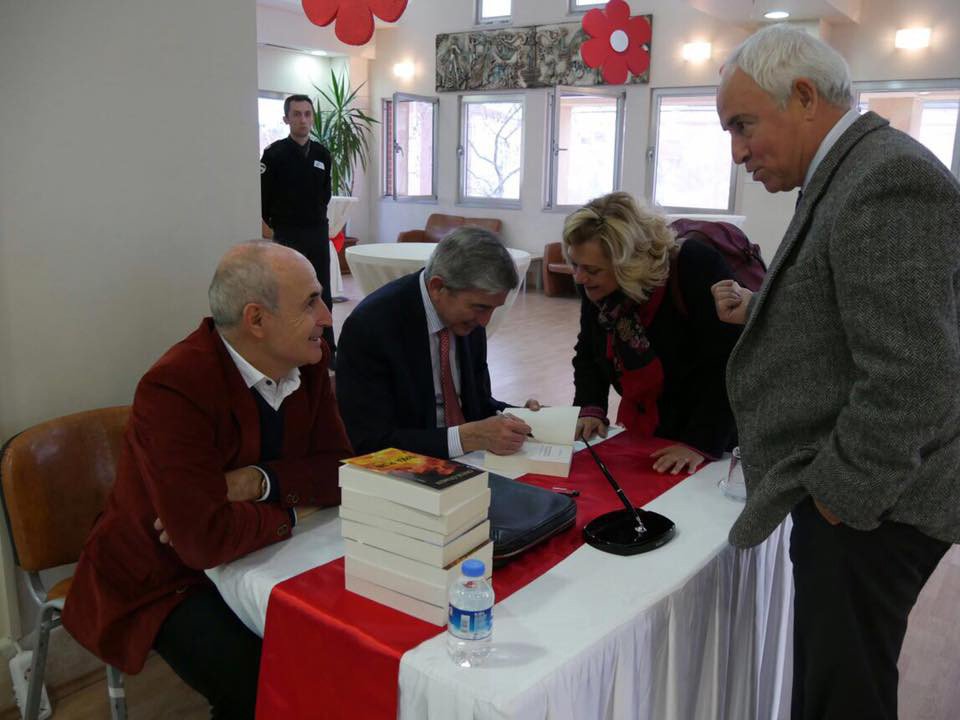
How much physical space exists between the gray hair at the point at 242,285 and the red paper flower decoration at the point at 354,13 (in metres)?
2.53

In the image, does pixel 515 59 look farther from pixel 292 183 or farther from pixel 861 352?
pixel 861 352

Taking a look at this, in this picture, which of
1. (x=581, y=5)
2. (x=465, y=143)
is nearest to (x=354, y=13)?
(x=581, y=5)

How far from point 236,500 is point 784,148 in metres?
1.15

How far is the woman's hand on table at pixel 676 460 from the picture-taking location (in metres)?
1.92

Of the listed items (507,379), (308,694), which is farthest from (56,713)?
(507,379)

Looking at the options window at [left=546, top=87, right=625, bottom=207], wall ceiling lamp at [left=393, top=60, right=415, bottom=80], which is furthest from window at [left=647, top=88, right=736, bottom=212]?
wall ceiling lamp at [left=393, top=60, right=415, bottom=80]

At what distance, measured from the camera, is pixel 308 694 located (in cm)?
127

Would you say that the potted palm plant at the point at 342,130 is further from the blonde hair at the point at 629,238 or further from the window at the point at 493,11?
the blonde hair at the point at 629,238

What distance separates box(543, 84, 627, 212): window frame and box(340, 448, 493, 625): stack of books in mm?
9071

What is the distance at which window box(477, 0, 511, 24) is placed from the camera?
11.0 meters

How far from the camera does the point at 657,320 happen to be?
2.12m

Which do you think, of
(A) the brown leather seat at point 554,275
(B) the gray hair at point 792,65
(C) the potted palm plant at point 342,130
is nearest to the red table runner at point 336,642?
(B) the gray hair at point 792,65

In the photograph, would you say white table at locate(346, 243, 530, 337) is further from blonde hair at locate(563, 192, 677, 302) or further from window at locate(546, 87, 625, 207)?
window at locate(546, 87, 625, 207)

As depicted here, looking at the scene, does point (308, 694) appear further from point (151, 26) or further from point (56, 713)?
point (151, 26)
